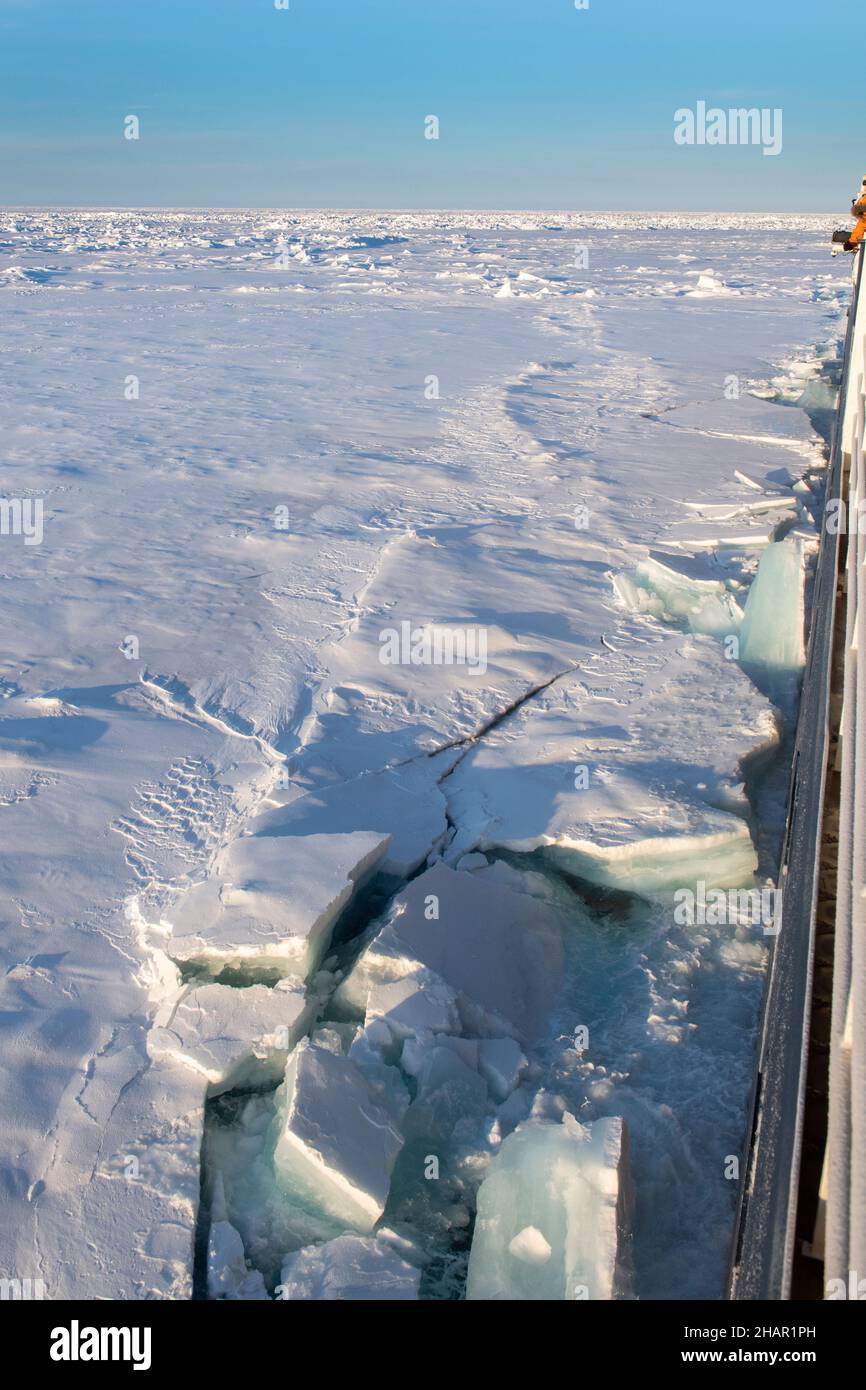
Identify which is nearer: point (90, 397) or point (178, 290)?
point (90, 397)

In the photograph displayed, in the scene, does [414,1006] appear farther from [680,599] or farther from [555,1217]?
[680,599]

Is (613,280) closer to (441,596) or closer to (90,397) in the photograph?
(90,397)

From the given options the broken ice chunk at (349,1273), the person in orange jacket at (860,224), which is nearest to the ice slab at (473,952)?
the broken ice chunk at (349,1273)

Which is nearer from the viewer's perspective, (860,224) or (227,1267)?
(227,1267)

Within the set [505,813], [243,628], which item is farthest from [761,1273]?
[243,628]

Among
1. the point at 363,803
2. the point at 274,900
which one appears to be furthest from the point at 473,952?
the point at 363,803

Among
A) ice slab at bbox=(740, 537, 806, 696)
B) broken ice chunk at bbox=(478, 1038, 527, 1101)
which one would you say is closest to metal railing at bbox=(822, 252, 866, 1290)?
broken ice chunk at bbox=(478, 1038, 527, 1101)

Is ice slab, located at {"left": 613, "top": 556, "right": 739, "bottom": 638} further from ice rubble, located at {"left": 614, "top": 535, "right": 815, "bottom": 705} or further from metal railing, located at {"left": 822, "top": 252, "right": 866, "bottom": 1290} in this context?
metal railing, located at {"left": 822, "top": 252, "right": 866, "bottom": 1290}
